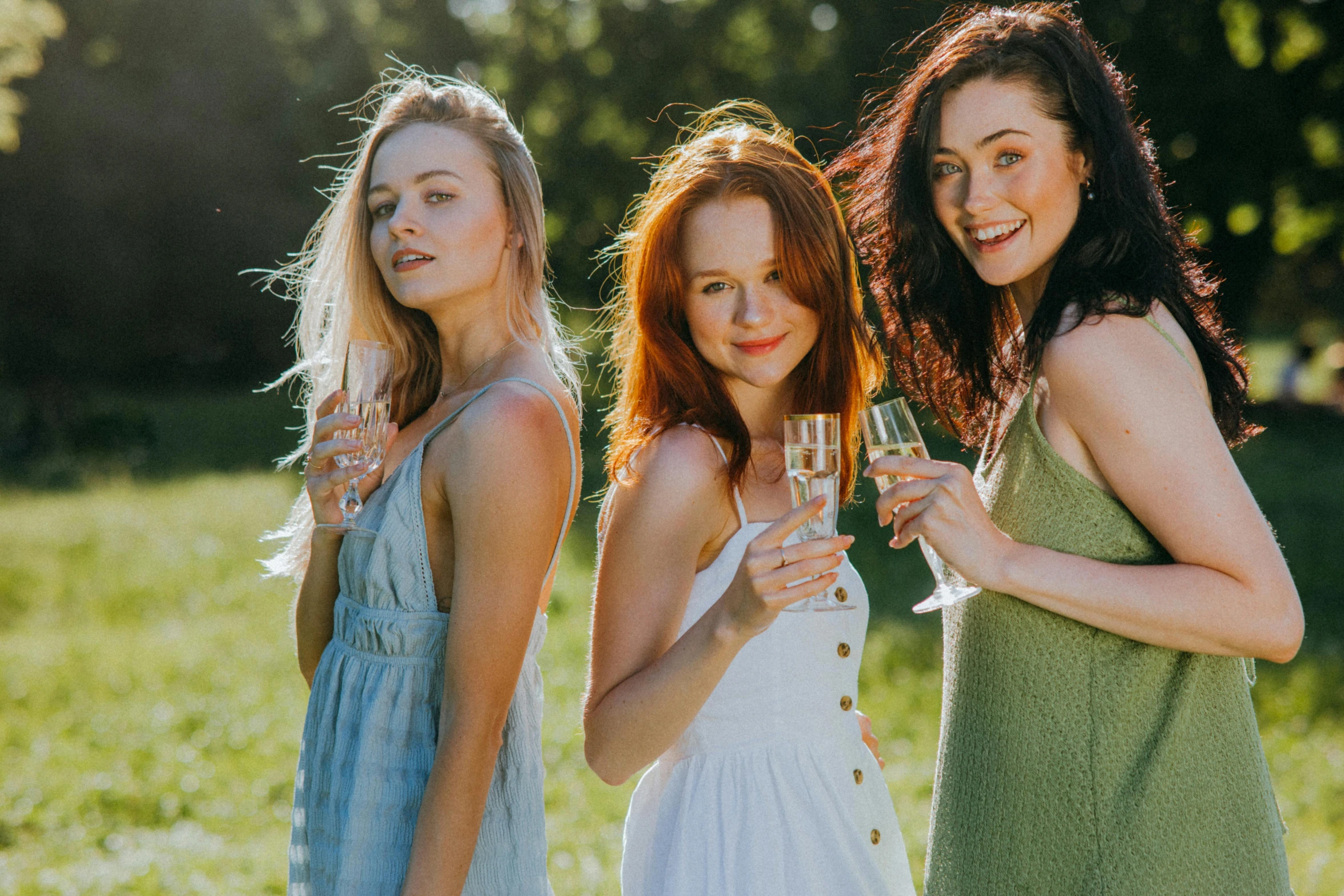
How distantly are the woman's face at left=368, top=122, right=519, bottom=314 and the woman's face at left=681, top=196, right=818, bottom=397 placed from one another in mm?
480

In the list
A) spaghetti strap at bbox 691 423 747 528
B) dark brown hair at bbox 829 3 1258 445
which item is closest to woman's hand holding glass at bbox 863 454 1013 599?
dark brown hair at bbox 829 3 1258 445

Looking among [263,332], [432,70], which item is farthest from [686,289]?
[263,332]

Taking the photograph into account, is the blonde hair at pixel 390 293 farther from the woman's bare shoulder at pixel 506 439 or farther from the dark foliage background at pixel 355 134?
the dark foliage background at pixel 355 134

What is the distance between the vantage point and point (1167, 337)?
7.02ft

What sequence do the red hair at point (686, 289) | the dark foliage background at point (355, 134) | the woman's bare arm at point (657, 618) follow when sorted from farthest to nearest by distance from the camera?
1. the dark foliage background at point (355, 134)
2. the red hair at point (686, 289)
3. the woman's bare arm at point (657, 618)

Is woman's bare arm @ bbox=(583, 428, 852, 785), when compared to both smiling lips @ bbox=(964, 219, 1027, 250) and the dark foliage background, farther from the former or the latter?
the dark foliage background

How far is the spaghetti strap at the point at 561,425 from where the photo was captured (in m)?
2.44

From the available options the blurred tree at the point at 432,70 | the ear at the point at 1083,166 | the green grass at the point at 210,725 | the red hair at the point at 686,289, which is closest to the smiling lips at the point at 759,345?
the red hair at the point at 686,289

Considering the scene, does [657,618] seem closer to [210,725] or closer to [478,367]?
[478,367]

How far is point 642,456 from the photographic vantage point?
2.54 meters

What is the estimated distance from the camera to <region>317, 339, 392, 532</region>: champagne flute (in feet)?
8.31

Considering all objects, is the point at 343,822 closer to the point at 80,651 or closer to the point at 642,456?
the point at 642,456

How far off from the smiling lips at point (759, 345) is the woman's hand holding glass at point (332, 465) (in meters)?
0.86

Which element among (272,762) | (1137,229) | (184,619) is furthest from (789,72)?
(1137,229)
